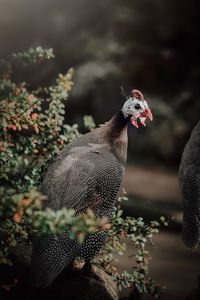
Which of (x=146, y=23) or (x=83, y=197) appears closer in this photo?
(x=83, y=197)

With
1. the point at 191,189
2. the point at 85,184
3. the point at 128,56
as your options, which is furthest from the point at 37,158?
the point at 128,56

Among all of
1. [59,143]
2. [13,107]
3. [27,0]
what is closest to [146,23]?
[27,0]

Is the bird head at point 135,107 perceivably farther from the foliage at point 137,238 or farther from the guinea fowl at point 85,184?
the foliage at point 137,238

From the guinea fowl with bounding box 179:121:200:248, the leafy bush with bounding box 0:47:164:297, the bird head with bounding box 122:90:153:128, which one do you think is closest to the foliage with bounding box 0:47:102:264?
the leafy bush with bounding box 0:47:164:297

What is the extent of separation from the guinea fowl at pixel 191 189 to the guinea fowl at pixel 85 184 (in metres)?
0.34

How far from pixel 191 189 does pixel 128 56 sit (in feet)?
11.3

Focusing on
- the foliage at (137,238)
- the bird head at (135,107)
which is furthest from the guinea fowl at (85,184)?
the foliage at (137,238)

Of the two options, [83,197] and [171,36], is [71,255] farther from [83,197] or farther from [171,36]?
[171,36]

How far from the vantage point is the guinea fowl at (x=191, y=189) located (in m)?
2.50

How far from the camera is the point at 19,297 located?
2.18 m

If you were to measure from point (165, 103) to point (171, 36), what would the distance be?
27.9 inches

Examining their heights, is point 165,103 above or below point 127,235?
above

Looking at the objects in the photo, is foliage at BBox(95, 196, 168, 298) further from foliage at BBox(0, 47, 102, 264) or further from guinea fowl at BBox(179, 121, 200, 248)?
foliage at BBox(0, 47, 102, 264)

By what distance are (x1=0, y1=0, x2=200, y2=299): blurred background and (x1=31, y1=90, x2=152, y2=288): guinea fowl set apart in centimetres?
309
